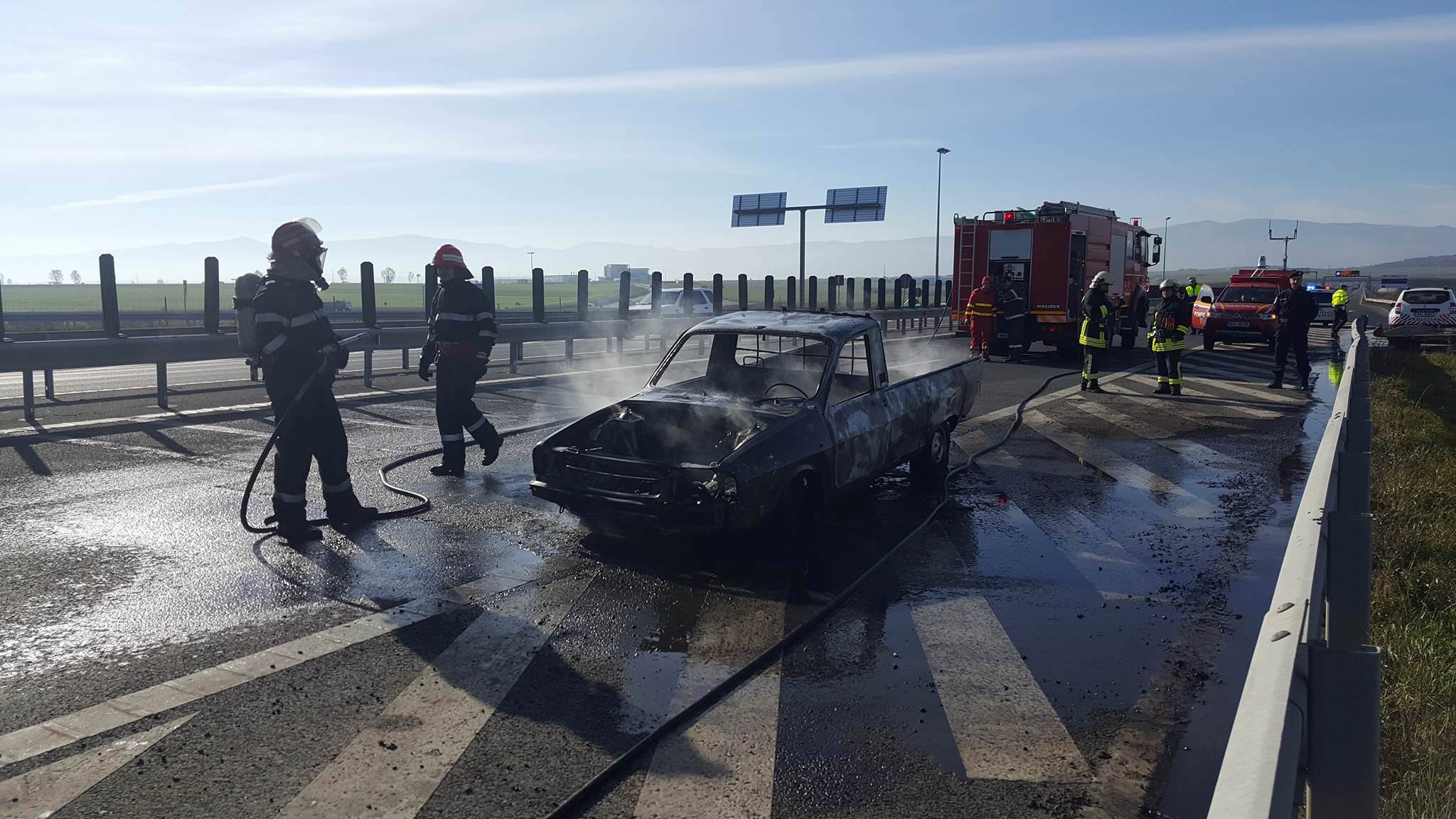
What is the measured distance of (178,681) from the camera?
448 centimetres

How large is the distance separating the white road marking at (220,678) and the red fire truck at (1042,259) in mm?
18681

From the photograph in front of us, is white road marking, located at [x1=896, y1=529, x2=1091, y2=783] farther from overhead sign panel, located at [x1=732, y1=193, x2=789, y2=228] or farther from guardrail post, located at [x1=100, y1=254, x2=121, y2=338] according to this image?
overhead sign panel, located at [x1=732, y1=193, x2=789, y2=228]

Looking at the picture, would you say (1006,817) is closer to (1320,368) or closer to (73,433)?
(73,433)

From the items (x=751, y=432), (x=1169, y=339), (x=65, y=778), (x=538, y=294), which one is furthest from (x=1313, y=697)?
(x=538, y=294)

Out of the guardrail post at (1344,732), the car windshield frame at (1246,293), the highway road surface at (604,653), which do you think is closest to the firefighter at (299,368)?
the highway road surface at (604,653)

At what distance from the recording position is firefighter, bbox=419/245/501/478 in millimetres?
9047

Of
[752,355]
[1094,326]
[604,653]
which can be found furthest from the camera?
[1094,326]

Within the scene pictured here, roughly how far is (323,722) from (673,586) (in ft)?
7.65

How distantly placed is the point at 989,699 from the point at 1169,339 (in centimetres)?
1246

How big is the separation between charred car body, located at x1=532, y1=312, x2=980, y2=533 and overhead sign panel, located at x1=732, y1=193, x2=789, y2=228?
3042cm

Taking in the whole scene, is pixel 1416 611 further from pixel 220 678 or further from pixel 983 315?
pixel 983 315

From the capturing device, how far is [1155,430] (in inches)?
492

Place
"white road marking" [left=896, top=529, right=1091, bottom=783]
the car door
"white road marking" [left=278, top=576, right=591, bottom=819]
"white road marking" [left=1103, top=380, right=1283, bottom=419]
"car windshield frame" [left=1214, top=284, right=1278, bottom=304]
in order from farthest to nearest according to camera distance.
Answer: "car windshield frame" [left=1214, top=284, right=1278, bottom=304] → "white road marking" [left=1103, top=380, right=1283, bottom=419] → the car door → "white road marking" [left=896, top=529, right=1091, bottom=783] → "white road marking" [left=278, top=576, right=591, bottom=819]

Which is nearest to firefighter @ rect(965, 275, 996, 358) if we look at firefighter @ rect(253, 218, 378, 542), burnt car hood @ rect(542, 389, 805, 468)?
burnt car hood @ rect(542, 389, 805, 468)
